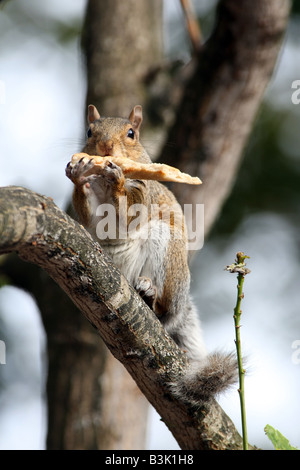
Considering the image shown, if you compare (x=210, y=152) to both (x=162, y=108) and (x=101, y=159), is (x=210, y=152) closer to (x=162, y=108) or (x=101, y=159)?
(x=162, y=108)

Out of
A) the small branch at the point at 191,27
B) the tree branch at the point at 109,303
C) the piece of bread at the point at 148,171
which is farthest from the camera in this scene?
the small branch at the point at 191,27

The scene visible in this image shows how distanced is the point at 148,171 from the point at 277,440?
1095 mm

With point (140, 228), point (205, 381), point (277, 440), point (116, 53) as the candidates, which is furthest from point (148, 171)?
point (116, 53)

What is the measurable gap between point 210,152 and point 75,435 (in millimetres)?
2188

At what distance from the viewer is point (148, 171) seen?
2453 millimetres

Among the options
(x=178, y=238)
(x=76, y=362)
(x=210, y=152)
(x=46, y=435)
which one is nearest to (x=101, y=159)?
(x=178, y=238)

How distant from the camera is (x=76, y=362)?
15.0 feet

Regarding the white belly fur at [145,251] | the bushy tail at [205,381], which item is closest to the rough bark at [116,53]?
the white belly fur at [145,251]

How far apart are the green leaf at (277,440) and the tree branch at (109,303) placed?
13.5 inches

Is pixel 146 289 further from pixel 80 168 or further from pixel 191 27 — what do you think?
pixel 191 27

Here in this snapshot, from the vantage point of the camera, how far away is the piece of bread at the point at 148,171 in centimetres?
242

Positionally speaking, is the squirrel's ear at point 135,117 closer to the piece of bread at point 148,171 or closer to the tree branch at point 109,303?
the piece of bread at point 148,171

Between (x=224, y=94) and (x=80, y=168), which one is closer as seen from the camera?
(x=80, y=168)

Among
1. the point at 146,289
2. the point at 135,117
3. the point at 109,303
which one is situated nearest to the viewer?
the point at 109,303
